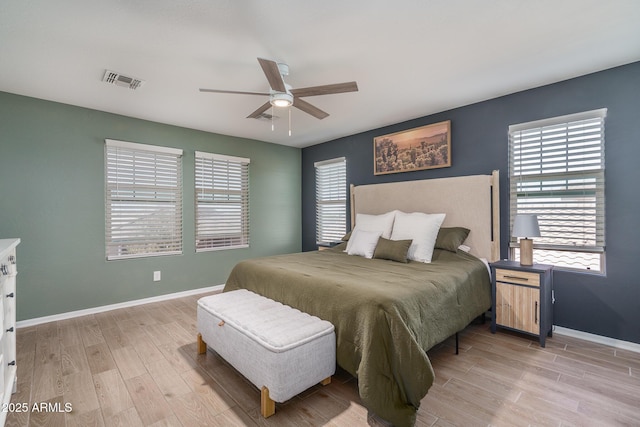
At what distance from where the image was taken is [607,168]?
2.68 meters

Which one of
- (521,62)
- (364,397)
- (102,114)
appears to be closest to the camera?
(364,397)

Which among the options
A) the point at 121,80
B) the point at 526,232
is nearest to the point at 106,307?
the point at 121,80

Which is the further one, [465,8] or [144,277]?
[144,277]

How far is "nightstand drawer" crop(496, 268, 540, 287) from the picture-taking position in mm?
2658

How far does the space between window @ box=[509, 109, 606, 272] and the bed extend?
0.34 metres

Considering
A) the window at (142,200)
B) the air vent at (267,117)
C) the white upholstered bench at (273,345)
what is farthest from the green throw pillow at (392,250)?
the window at (142,200)

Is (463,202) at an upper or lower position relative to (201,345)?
upper

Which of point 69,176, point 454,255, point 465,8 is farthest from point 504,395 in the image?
point 69,176

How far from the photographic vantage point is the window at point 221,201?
14.8 feet

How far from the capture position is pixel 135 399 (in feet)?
6.36

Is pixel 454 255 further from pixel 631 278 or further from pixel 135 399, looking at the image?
pixel 135 399

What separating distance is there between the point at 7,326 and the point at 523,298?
12.8 ft

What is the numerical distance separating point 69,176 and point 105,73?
1.50 m

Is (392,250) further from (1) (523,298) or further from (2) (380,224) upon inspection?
(1) (523,298)
